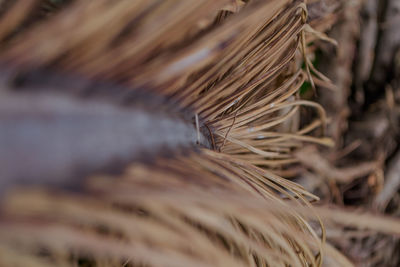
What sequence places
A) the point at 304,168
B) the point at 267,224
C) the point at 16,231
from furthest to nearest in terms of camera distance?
the point at 304,168, the point at 267,224, the point at 16,231

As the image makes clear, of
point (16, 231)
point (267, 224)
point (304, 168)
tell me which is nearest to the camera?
point (16, 231)

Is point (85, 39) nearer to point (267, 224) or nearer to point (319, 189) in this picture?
point (267, 224)

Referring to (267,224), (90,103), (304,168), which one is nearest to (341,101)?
(304,168)

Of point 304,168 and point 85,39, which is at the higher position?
point 85,39

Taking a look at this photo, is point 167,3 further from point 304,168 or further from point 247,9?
point 304,168

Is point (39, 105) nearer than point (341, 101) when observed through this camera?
Yes

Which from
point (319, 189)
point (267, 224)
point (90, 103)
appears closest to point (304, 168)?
point (319, 189)
